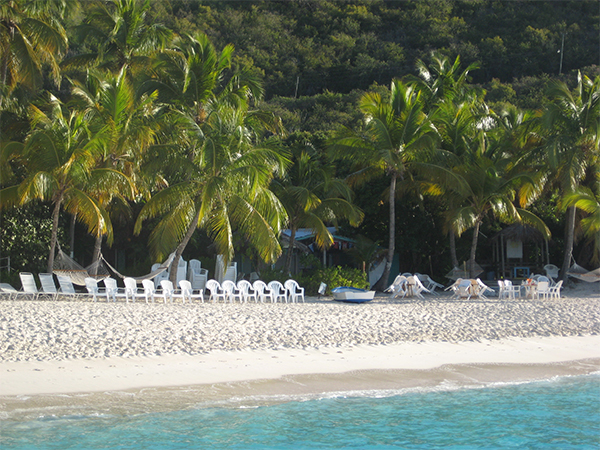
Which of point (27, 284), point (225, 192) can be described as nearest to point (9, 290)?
point (27, 284)

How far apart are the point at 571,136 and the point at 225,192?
10.5 m

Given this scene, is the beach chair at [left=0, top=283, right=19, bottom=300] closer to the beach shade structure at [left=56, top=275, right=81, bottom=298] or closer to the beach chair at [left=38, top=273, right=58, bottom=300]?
the beach chair at [left=38, top=273, right=58, bottom=300]

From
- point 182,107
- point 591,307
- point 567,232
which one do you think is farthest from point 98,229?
point 567,232

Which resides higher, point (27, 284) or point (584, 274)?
point (27, 284)

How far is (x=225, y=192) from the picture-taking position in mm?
13539

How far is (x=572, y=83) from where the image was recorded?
99.0 feet

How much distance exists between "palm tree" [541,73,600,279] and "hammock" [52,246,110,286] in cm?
1259

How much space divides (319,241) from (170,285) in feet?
15.8

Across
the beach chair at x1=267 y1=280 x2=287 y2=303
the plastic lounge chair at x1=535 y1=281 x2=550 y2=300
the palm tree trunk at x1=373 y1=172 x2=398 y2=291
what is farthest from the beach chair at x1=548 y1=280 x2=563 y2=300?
the beach chair at x1=267 y1=280 x2=287 y2=303

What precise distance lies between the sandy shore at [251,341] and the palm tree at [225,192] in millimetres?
1881

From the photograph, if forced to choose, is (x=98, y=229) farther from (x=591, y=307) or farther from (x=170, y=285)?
(x=591, y=307)

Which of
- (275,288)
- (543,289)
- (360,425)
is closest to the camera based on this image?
(360,425)

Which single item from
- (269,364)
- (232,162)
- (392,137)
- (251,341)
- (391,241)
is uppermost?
(392,137)

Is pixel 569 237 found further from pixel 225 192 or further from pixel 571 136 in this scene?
pixel 225 192
